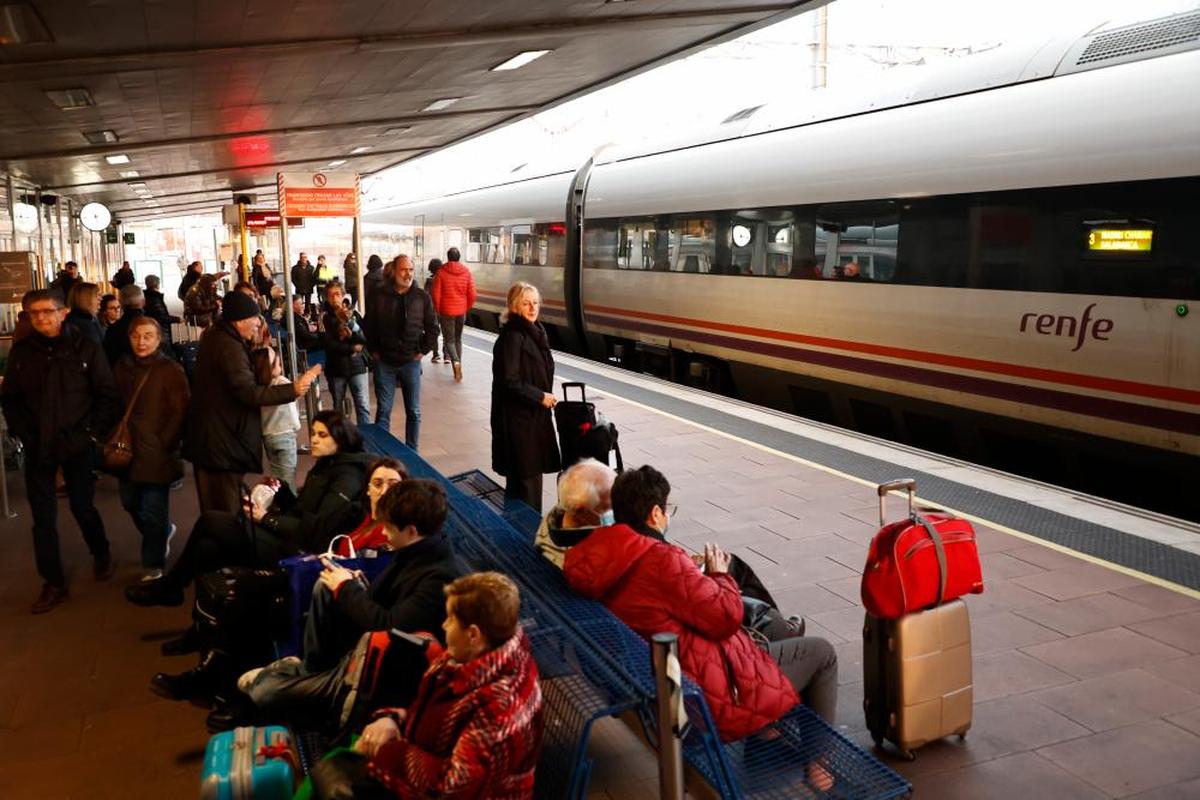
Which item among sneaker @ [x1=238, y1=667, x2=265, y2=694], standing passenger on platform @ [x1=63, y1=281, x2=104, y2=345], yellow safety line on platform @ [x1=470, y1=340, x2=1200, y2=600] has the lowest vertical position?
yellow safety line on platform @ [x1=470, y1=340, x2=1200, y2=600]

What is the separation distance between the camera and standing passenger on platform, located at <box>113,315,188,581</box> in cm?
562

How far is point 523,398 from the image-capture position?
19.1 ft

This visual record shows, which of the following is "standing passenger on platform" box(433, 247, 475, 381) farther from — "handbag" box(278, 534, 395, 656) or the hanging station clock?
"handbag" box(278, 534, 395, 656)

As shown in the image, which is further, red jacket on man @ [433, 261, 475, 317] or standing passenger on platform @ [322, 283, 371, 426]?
red jacket on man @ [433, 261, 475, 317]

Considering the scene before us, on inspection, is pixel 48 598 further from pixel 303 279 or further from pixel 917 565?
pixel 303 279

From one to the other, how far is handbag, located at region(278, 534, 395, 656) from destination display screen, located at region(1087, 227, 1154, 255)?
5.28 meters

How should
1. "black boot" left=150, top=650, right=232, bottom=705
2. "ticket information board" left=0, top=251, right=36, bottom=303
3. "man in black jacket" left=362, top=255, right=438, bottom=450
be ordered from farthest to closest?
1. "ticket information board" left=0, top=251, right=36, bottom=303
2. "man in black jacket" left=362, top=255, right=438, bottom=450
3. "black boot" left=150, top=650, right=232, bottom=705

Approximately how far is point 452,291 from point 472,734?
10.8 m

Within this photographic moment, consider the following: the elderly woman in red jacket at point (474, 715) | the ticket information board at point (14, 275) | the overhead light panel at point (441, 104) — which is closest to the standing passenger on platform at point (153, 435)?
the elderly woman in red jacket at point (474, 715)

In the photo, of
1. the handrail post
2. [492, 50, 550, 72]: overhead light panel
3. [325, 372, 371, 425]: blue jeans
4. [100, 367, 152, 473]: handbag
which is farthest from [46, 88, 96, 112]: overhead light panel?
the handrail post

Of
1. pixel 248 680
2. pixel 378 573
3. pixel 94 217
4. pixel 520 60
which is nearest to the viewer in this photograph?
pixel 248 680

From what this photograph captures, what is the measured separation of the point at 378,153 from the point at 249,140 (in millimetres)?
5898

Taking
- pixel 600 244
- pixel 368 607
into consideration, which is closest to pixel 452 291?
pixel 600 244

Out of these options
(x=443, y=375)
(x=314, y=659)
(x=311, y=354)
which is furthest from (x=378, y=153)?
(x=314, y=659)
